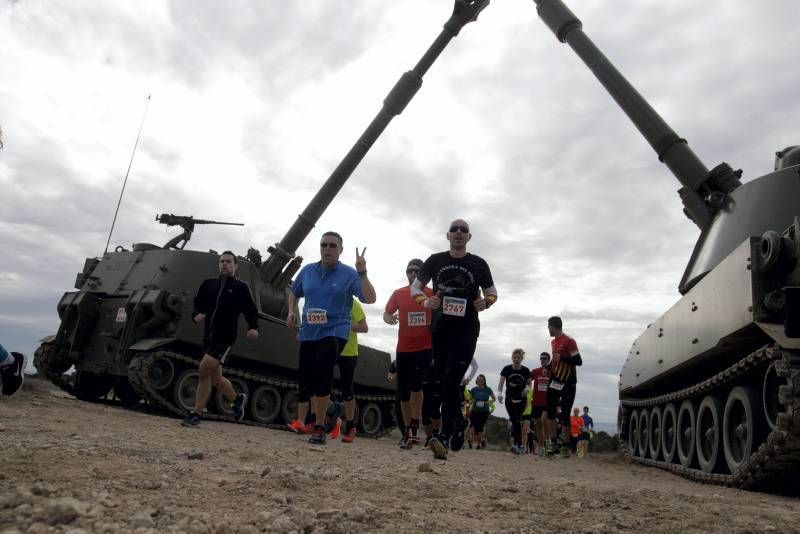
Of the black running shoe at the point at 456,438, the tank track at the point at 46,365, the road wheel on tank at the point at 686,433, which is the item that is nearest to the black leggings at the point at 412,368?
the black running shoe at the point at 456,438

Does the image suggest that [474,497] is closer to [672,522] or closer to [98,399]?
[672,522]

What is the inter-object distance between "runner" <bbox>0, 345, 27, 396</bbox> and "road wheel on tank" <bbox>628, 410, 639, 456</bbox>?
26.8 feet

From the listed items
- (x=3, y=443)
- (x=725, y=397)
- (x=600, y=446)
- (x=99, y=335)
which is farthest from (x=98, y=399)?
(x=600, y=446)

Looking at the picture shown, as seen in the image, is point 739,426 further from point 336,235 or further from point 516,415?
point 516,415

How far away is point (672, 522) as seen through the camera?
9.12ft

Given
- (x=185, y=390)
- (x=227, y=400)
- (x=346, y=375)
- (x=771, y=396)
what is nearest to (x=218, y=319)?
(x=346, y=375)

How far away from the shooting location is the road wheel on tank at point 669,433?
764cm

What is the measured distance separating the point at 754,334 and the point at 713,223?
9.04 feet

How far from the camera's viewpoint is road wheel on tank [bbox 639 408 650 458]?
9.35 meters

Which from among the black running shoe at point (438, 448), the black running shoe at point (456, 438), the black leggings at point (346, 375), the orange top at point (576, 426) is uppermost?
the orange top at point (576, 426)

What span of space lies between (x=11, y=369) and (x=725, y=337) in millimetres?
5831

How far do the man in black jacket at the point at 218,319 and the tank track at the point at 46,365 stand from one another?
16.6 ft

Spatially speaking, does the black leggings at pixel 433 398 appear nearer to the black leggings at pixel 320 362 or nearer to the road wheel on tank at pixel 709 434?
the black leggings at pixel 320 362

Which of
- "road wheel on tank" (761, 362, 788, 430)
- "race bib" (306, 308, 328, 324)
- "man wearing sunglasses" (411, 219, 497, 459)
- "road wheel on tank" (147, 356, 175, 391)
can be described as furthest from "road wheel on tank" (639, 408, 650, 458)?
"road wheel on tank" (147, 356, 175, 391)
